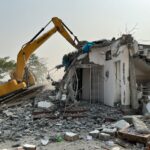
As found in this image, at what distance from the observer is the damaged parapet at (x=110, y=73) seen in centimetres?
1175

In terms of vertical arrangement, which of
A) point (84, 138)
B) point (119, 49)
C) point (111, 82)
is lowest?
point (84, 138)

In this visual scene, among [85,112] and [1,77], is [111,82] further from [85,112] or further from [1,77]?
[1,77]

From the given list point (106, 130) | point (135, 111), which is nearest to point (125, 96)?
point (135, 111)

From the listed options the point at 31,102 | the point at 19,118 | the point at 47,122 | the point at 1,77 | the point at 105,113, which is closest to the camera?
the point at 47,122

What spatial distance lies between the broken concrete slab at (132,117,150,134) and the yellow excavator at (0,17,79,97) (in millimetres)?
5072

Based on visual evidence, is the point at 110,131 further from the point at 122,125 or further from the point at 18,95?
the point at 18,95

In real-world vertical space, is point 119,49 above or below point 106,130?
above

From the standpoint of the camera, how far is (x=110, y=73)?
42.9 feet

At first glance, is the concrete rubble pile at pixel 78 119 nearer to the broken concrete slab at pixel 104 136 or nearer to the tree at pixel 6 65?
the broken concrete slab at pixel 104 136

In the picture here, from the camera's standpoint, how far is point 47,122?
32.6ft

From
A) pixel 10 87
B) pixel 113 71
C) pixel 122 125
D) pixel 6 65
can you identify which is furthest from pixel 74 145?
pixel 6 65

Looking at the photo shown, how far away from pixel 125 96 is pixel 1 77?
22815mm

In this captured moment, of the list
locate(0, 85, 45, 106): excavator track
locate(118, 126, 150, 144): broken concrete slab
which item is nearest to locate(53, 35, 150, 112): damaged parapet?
locate(0, 85, 45, 106): excavator track

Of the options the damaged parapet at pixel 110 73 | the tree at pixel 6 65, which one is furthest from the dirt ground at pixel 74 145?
the tree at pixel 6 65
